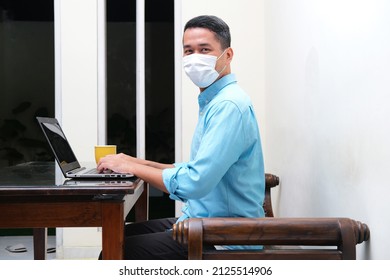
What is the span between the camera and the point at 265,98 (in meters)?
3.20

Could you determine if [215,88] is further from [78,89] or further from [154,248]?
[78,89]

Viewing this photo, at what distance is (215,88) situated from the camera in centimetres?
160

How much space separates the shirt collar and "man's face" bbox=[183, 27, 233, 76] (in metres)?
0.05

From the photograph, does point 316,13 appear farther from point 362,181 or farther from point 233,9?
point 233,9

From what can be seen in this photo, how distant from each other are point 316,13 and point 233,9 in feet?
4.83

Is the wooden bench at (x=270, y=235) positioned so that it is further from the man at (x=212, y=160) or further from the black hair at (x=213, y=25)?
the black hair at (x=213, y=25)

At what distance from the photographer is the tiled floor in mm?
3186

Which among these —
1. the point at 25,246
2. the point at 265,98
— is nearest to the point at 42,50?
the point at 25,246

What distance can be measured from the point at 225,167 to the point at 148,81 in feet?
7.74

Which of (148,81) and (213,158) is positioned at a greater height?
(148,81)

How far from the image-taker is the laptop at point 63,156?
1531mm

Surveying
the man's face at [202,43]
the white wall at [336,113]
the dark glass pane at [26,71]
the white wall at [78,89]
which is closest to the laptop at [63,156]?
the man's face at [202,43]

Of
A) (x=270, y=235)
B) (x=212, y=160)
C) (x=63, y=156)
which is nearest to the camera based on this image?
(x=270, y=235)

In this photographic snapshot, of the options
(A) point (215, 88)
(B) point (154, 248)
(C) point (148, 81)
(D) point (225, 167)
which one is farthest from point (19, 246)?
(D) point (225, 167)
